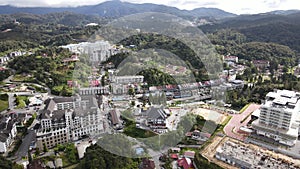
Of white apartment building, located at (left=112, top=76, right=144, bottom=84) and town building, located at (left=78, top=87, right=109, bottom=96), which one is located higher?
white apartment building, located at (left=112, top=76, right=144, bottom=84)

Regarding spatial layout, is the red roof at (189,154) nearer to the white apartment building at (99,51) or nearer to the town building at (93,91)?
the town building at (93,91)

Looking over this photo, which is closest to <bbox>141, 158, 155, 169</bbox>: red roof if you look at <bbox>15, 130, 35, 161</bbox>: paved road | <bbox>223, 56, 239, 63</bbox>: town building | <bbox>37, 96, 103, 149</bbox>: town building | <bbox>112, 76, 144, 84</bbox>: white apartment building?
<bbox>37, 96, 103, 149</bbox>: town building

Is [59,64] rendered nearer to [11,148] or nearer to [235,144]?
[11,148]

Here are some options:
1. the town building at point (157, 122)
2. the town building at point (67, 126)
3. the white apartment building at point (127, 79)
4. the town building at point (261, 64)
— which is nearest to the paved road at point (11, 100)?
the town building at point (67, 126)

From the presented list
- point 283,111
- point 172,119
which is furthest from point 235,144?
point 172,119

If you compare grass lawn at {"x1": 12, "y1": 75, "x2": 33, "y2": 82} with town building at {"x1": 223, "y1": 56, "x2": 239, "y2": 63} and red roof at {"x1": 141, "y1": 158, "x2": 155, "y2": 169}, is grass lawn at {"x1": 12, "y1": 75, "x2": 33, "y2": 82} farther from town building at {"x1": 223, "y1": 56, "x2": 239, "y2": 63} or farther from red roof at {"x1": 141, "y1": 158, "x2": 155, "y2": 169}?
town building at {"x1": 223, "y1": 56, "x2": 239, "y2": 63}

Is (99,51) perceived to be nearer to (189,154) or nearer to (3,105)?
(3,105)
